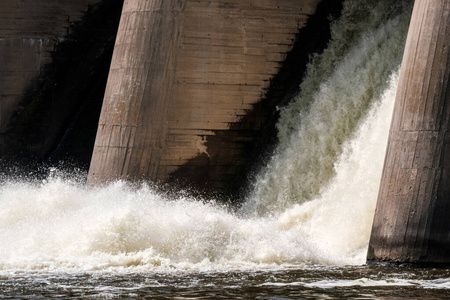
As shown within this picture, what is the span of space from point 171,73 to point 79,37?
4419mm

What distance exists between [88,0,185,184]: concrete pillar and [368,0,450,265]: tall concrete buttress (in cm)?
440

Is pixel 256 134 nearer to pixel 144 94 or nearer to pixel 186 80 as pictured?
pixel 186 80

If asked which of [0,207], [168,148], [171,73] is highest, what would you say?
[171,73]

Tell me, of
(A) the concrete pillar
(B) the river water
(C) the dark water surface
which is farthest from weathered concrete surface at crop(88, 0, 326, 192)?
(C) the dark water surface

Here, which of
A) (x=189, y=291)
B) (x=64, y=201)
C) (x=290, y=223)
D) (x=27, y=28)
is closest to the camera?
(x=189, y=291)

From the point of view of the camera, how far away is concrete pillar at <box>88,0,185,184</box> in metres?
12.9

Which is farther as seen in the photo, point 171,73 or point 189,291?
point 171,73

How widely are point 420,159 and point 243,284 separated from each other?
2558mm

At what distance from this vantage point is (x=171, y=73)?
1298cm

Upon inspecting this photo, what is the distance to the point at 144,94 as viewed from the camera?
42.4ft

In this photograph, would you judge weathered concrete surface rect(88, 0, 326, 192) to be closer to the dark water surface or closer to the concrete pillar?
the concrete pillar

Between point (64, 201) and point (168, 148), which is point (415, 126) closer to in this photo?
point (168, 148)

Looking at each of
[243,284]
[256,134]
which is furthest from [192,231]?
[256,134]

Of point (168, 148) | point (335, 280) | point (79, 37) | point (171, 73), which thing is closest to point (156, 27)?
point (171, 73)
